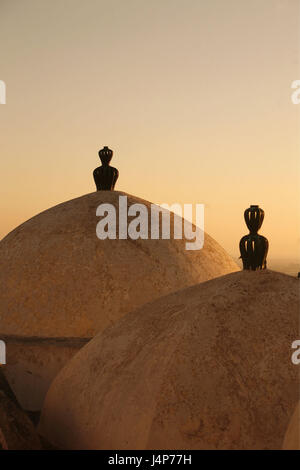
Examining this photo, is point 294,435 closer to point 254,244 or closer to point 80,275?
point 254,244

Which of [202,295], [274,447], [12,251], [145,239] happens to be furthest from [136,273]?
[274,447]

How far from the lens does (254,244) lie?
6359 millimetres

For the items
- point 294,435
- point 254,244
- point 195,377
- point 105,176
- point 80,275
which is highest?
point 105,176

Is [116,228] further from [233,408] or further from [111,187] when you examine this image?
[233,408]

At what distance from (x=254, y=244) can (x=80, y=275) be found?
2.98 meters

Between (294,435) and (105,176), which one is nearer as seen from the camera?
(294,435)

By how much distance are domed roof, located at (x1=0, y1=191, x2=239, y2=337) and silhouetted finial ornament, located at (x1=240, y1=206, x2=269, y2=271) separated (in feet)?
8.16

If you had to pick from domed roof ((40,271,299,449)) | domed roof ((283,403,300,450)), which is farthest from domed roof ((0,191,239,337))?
domed roof ((283,403,300,450))

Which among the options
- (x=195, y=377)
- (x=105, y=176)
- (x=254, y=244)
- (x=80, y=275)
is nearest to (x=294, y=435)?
(x=195, y=377)

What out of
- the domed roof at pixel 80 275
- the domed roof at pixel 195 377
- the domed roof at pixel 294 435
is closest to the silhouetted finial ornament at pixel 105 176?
the domed roof at pixel 80 275

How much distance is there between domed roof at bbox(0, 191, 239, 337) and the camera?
28.1 ft

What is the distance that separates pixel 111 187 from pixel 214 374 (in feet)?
17.9

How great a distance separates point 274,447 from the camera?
496cm

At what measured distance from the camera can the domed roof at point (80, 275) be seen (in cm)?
858
